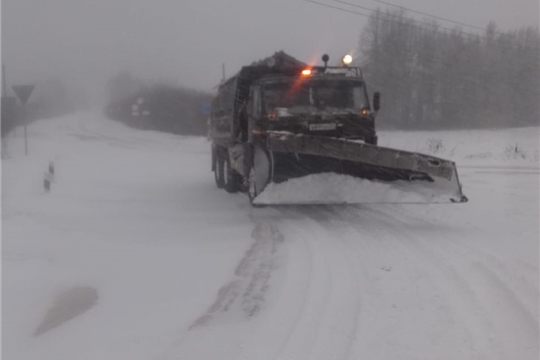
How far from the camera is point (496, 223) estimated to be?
8.51 meters

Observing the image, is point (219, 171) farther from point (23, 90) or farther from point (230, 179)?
point (23, 90)

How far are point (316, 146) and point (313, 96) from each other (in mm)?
1861

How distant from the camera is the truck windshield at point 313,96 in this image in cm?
1028

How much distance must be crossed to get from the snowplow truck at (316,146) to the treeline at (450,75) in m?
37.4

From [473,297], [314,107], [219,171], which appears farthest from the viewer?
[219,171]

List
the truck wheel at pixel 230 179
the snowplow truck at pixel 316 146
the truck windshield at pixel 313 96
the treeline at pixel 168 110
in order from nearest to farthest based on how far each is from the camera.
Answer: the snowplow truck at pixel 316 146
the truck windshield at pixel 313 96
the truck wheel at pixel 230 179
the treeline at pixel 168 110

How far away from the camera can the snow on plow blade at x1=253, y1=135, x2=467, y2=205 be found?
862 centimetres

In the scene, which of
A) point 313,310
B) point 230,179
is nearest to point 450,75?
point 230,179

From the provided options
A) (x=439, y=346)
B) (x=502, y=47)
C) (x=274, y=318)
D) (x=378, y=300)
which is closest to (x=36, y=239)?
(x=274, y=318)

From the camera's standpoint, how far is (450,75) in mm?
55594

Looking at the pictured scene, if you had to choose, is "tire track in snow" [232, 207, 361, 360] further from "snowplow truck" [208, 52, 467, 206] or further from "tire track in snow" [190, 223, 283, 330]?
"snowplow truck" [208, 52, 467, 206]

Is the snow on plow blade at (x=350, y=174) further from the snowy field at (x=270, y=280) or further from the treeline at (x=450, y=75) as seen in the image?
the treeline at (x=450, y=75)

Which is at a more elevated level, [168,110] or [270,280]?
[168,110]

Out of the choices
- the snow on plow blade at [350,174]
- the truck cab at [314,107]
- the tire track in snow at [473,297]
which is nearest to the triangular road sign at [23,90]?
the truck cab at [314,107]
